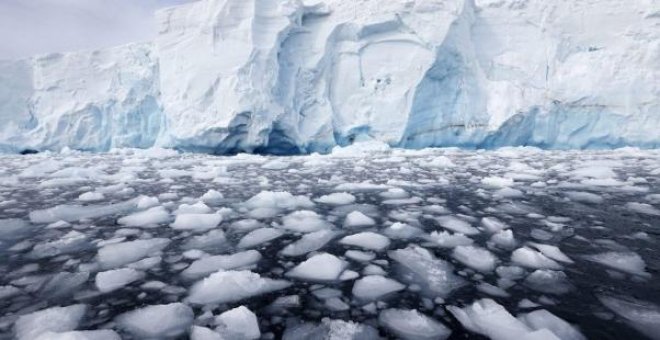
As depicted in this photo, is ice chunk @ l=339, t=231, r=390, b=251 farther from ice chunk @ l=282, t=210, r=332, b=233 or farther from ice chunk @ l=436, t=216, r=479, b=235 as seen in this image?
ice chunk @ l=436, t=216, r=479, b=235

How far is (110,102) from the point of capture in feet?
43.6

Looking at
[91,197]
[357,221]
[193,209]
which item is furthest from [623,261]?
[91,197]

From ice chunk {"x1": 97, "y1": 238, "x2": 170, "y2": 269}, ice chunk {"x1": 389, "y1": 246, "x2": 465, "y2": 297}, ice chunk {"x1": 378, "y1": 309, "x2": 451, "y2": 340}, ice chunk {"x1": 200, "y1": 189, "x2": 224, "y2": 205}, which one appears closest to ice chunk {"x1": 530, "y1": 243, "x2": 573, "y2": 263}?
ice chunk {"x1": 389, "y1": 246, "x2": 465, "y2": 297}

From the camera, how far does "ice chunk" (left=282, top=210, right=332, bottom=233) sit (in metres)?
2.26

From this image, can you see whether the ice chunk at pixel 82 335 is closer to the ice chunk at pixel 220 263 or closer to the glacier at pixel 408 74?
the ice chunk at pixel 220 263

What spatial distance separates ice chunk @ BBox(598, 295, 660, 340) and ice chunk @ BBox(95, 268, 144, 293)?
1.74m

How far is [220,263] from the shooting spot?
1660 millimetres

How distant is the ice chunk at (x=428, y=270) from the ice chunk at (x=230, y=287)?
0.53 m

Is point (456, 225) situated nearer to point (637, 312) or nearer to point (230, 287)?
point (637, 312)

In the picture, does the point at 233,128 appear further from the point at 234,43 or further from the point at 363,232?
the point at 363,232

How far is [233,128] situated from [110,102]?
6.52 metres

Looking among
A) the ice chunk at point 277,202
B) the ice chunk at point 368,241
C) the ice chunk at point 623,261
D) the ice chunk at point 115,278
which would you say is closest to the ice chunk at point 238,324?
the ice chunk at point 115,278

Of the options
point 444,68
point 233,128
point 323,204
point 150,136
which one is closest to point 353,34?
point 444,68

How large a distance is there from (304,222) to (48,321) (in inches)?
55.5
